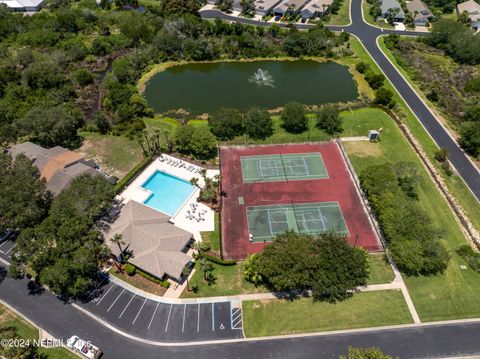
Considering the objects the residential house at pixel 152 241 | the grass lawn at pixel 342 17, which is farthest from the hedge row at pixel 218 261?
the grass lawn at pixel 342 17

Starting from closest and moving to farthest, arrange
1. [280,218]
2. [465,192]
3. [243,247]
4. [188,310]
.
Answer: [188,310]
[243,247]
[280,218]
[465,192]

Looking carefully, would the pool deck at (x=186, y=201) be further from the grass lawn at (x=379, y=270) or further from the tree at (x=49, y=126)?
the grass lawn at (x=379, y=270)

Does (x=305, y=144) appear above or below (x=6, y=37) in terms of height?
below

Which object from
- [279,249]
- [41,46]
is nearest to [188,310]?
[279,249]

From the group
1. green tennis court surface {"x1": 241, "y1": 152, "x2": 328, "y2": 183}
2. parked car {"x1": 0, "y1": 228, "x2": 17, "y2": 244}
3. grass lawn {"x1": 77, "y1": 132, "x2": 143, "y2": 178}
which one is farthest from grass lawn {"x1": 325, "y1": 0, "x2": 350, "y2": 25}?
parked car {"x1": 0, "y1": 228, "x2": 17, "y2": 244}

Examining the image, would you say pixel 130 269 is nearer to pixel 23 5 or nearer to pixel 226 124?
pixel 226 124

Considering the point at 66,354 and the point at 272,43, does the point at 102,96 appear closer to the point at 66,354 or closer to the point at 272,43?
the point at 272,43
